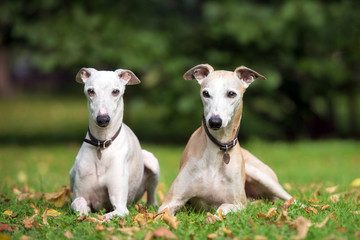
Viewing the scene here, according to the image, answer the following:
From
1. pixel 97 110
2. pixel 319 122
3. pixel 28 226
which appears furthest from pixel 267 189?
pixel 319 122

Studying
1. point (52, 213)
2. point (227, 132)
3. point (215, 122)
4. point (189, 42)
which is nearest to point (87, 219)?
point (52, 213)

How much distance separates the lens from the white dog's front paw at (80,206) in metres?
5.02

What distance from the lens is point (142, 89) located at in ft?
44.7

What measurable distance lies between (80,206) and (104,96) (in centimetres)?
112

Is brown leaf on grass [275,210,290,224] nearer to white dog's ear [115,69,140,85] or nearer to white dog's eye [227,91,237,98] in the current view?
white dog's eye [227,91,237,98]

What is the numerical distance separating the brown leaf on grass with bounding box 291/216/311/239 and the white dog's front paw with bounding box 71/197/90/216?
79.5 inches

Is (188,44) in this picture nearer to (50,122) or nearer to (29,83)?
(50,122)

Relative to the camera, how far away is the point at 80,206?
5.07 metres

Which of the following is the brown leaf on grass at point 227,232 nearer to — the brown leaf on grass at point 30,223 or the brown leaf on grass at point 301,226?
the brown leaf on grass at point 301,226

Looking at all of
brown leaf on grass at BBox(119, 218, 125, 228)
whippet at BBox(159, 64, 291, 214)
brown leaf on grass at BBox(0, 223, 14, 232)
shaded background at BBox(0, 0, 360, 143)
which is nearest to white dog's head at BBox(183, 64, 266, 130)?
whippet at BBox(159, 64, 291, 214)

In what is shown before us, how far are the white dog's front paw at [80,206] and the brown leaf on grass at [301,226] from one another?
2018 millimetres

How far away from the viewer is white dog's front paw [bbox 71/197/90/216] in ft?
16.5

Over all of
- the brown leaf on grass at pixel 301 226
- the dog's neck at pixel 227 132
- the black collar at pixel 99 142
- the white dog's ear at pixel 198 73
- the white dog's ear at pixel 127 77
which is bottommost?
the brown leaf on grass at pixel 301 226

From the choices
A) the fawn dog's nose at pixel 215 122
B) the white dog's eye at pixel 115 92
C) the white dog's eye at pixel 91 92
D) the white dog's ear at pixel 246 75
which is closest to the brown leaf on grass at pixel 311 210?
the fawn dog's nose at pixel 215 122
